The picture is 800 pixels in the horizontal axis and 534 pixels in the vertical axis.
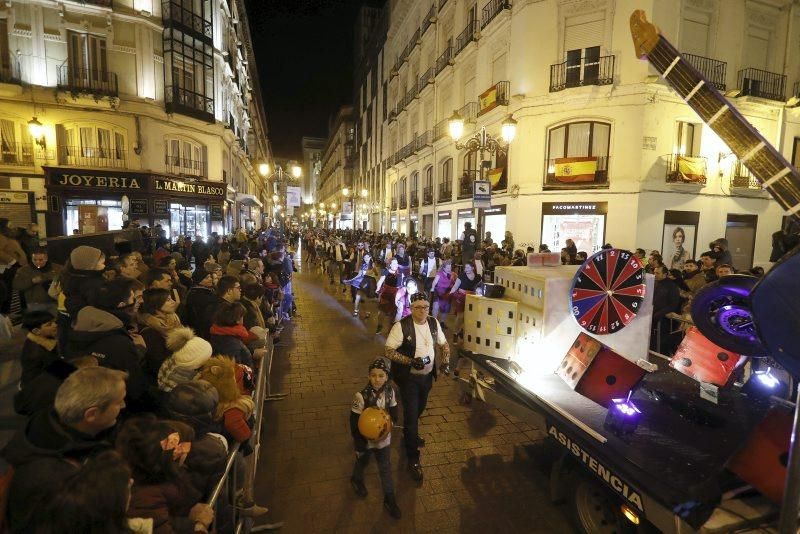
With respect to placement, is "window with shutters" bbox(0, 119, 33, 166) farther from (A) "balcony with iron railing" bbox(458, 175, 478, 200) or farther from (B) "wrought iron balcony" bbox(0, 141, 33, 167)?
(A) "balcony with iron railing" bbox(458, 175, 478, 200)

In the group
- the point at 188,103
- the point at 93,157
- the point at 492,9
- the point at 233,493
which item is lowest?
Result: the point at 233,493

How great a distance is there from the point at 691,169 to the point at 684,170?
1.39ft

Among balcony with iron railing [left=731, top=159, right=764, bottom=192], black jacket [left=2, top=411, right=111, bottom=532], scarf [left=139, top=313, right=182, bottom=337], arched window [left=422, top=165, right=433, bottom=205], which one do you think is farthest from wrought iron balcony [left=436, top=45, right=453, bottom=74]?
black jacket [left=2, top=411, right=111, bottom=532]

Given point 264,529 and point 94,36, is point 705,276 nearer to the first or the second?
point 264,529

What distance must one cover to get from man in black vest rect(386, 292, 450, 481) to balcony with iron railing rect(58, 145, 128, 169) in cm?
1997

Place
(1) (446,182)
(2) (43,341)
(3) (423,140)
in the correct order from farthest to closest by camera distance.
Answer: (3) (423,140), (1) (446,182), (2) (43,341)

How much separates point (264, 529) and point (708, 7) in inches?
879

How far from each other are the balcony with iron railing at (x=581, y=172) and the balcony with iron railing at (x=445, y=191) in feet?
28.4

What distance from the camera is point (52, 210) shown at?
17.6 metres

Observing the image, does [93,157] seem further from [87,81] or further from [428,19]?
[428,19]

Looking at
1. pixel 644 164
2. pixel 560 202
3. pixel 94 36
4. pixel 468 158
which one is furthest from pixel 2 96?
pixel 644 164

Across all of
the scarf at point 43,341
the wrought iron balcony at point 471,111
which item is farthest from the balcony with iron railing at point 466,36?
the scarf at point 43,341

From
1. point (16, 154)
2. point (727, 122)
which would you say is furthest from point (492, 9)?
point (16, 154)

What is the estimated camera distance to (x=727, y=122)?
5.47 meters
